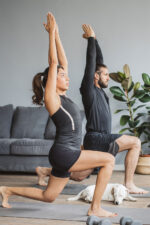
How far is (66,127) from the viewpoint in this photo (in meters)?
2.13

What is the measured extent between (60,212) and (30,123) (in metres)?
2.79

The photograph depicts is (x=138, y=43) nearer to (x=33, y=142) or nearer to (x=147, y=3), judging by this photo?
(x=147, y=3)

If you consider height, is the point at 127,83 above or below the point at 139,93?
above

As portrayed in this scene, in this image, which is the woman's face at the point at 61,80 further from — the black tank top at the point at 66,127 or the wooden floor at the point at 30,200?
the wooden floor at the point at 30,200

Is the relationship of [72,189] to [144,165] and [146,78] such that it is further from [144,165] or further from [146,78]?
[146,78]

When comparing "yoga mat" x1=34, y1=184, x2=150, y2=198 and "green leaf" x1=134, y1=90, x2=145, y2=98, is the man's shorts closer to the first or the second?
"yoga mat" x1=34, y1=184, x2=150, y2=198

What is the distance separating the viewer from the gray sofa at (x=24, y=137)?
171 inches

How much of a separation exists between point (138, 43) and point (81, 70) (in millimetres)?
952

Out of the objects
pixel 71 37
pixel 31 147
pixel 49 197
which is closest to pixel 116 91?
pixel 71 37

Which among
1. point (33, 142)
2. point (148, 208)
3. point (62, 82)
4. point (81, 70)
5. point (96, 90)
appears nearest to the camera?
point (62, 82)

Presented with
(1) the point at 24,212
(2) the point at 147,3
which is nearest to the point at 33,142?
(1) the point at 24,212

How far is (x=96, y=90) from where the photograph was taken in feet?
9.61

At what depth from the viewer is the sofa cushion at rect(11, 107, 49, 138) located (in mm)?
4898

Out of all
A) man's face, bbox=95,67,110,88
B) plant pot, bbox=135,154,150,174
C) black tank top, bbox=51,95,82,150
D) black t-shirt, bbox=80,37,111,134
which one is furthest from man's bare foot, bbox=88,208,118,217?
plant pot, bbox=135,154,150,174
